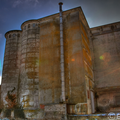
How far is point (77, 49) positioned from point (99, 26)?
687cm

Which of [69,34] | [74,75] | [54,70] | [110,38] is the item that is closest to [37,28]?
[69,34]

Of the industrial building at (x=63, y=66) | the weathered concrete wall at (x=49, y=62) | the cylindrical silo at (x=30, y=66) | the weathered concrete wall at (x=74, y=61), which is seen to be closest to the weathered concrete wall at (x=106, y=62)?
the industrial building at (x=63, y=66)

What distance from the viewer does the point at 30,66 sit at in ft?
50.0

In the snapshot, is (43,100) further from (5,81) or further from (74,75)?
(5,81)

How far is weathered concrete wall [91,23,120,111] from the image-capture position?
16016 millimetres

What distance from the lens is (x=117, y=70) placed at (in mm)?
16609

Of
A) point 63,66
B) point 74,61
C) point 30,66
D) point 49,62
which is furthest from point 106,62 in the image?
point 30,66

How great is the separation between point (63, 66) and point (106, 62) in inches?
262

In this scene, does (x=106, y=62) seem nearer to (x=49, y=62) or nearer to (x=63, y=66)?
(x=63, y=66)

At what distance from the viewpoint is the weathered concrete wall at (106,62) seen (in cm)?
1602

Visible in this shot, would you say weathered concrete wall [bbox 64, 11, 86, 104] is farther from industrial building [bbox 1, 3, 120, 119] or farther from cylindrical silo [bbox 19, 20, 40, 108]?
cylindrical silo [bbox 19, 20, 40, 108]

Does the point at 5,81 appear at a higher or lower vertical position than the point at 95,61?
lower

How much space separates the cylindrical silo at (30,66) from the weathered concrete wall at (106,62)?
7388 millimetres

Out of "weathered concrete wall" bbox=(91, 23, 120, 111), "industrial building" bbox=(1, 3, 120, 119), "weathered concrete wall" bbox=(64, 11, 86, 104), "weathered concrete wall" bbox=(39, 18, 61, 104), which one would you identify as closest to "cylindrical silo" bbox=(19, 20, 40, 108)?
"industrial building" bbox=(1, 3, 120, 119)
